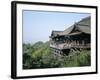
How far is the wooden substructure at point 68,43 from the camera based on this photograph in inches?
67.5

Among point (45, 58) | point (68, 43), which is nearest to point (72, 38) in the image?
point (68, 43)

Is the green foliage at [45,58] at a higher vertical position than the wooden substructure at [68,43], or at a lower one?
lower

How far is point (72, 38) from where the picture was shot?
5.79 ft

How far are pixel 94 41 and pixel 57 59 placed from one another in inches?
14.5

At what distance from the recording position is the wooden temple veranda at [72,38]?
171 centimetres

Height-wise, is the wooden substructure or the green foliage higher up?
the wooden substructure

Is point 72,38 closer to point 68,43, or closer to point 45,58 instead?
point 68,43

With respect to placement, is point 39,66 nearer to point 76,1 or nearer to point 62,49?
point 62,49

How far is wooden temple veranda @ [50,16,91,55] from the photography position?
5.63ft

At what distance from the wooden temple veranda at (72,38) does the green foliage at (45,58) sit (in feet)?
0.14

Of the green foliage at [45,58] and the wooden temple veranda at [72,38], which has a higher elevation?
the wooden temple veranda at [72,38]

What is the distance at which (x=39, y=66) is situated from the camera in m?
1.66

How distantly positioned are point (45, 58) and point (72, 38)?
11.2 inches
